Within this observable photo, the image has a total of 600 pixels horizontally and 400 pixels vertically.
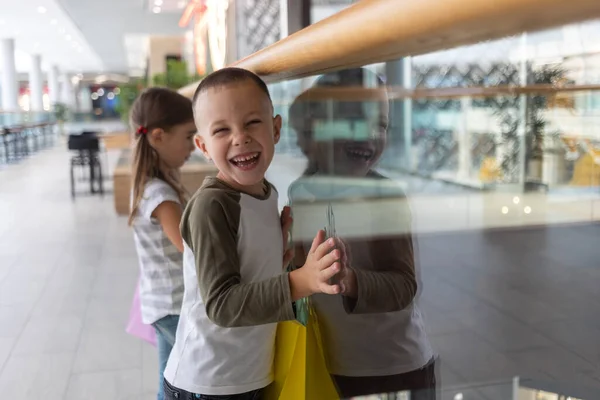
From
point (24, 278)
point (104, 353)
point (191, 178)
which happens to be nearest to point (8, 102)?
point (191, 178)

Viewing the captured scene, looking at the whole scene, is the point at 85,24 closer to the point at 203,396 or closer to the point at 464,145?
the point at 464,145

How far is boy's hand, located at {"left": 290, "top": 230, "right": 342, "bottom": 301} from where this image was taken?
1.93ft

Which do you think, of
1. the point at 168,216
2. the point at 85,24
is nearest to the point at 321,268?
the point at 168,216

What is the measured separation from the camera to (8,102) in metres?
23.2

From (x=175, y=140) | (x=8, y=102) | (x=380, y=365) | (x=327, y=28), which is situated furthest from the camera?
(x=8, y=102)

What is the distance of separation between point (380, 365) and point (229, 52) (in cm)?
536

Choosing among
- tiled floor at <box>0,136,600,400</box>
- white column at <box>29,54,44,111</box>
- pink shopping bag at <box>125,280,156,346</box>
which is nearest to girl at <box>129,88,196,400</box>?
pink shopping bag at <box>125,280,156,346</box>

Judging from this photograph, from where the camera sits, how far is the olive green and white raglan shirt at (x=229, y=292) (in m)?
0.71

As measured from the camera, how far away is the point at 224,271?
739 millimetres

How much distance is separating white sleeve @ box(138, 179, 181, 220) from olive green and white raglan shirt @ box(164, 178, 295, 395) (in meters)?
0.57

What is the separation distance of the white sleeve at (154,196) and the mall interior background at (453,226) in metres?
0.38

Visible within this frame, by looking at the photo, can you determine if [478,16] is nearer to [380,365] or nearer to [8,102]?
[380,365]

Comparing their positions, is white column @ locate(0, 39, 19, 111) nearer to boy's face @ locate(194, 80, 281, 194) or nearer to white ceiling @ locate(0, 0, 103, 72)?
white ceiling @ locate(0, 0, 103, 72)

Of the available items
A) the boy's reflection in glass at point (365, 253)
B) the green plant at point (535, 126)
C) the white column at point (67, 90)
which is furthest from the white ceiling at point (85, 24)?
the white column at point (67, 90)
